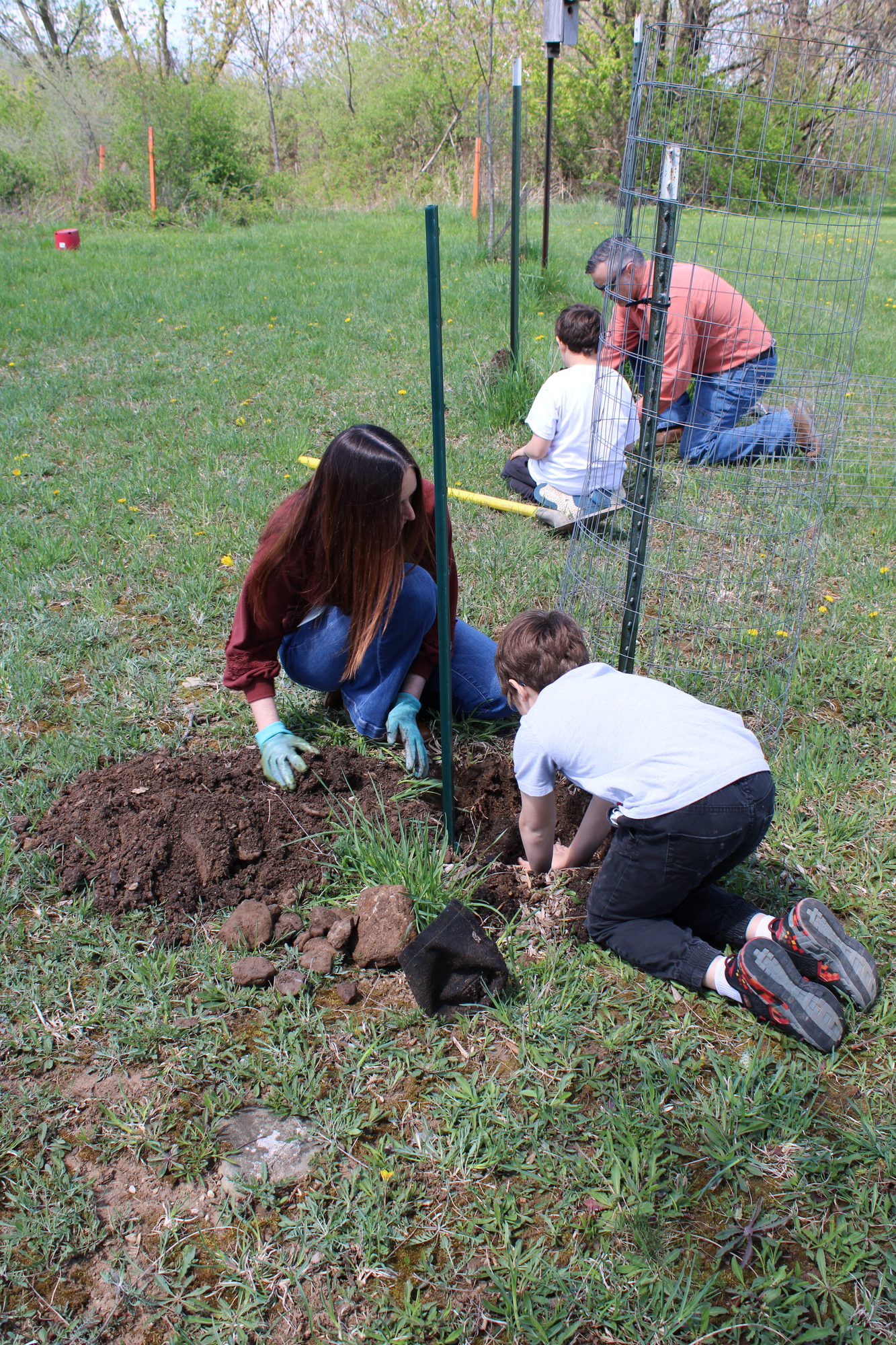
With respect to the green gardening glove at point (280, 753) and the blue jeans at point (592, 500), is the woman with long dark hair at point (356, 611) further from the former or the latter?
the blue jeans at point (592, 500)

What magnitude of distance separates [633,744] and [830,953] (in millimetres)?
570

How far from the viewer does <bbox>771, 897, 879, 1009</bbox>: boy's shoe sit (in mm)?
1694

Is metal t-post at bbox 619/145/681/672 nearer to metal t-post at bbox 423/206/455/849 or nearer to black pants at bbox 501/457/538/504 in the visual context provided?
metal t-post at bbox 423/206/455/849

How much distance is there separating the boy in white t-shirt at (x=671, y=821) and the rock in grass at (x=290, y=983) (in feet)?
2.01

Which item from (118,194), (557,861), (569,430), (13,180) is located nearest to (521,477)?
(569,430)

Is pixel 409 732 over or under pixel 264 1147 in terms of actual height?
over

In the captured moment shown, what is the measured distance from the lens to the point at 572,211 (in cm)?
1349

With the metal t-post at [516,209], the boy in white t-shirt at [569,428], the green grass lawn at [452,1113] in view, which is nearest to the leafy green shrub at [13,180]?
the metal t-post at [516,209]

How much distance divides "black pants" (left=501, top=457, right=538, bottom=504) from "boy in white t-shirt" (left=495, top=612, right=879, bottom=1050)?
250 cm

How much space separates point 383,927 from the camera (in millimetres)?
1863

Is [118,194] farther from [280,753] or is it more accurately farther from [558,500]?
[280,753]

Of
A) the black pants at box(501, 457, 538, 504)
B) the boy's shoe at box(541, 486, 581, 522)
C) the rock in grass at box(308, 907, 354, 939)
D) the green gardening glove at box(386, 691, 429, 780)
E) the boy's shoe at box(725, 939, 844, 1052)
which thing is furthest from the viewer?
the black pants at box(501, 457, 538, 504)

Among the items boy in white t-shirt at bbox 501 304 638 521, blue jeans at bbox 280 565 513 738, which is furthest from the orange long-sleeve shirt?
blue jeans at bbox 280 565 513 738

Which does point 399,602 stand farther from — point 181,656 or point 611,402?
point 611,402
